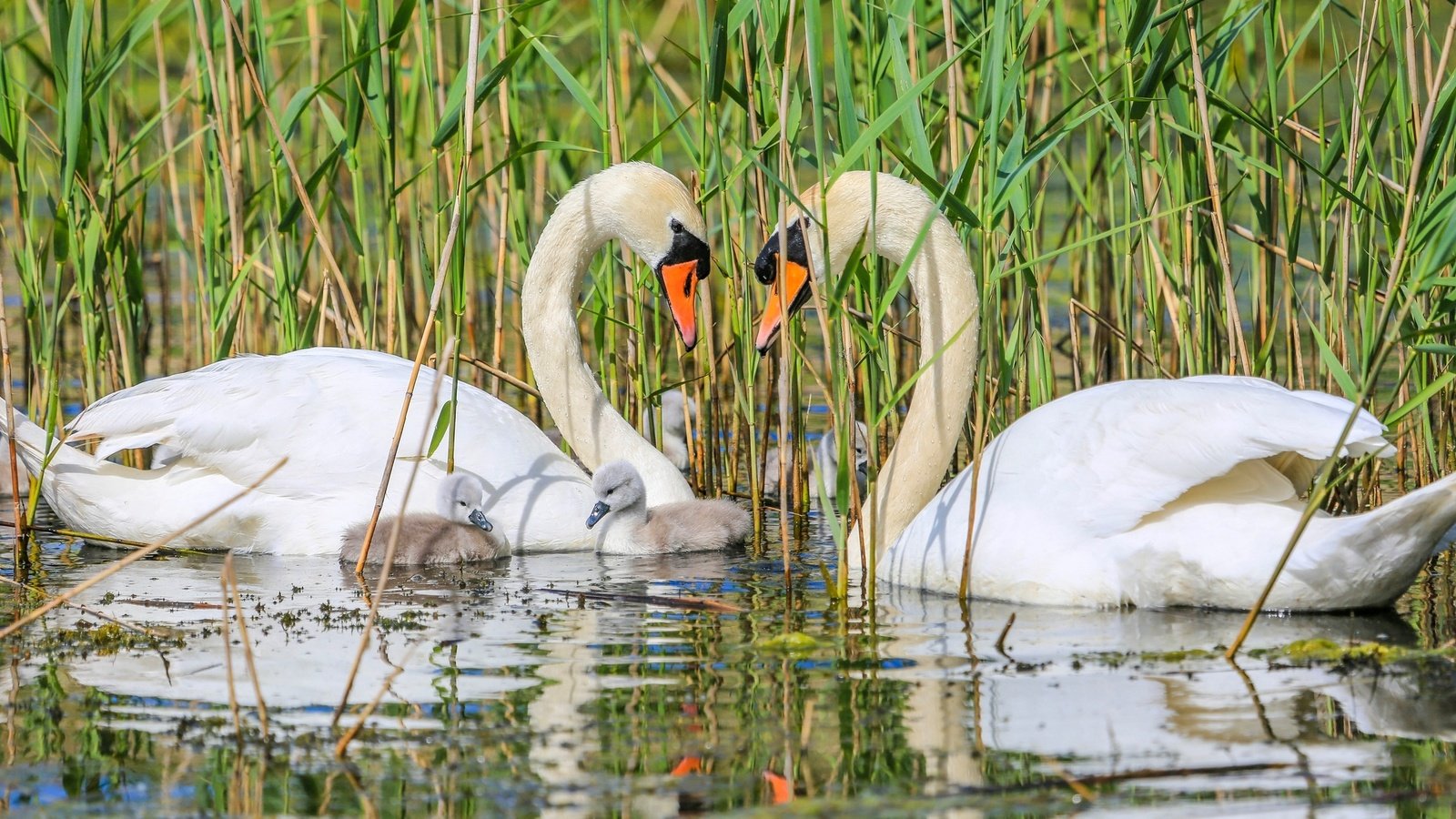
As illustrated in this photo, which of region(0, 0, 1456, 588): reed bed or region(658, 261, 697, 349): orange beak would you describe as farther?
region(658, 261, 697, 349): orange beak

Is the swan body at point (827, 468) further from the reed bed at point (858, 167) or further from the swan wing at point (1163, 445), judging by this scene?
the swan wing at point (1163, 445)

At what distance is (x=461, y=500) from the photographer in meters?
6.95

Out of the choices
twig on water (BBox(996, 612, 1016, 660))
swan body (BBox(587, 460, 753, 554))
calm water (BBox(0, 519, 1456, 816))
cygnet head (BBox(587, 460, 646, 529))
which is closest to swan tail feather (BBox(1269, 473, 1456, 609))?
calm water (BBox(0, 519, 1456, 816))

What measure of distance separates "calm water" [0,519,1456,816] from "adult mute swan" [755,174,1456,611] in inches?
5.0

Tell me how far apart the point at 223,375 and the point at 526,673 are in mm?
2868

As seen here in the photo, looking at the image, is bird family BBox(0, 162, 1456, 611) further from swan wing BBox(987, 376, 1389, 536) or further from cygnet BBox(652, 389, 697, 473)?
cygnet BBox(652, 389, 697, 473)

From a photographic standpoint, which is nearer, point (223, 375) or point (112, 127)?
point (223, 375)

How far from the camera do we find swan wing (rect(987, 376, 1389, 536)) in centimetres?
537

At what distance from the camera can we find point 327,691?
4906mm

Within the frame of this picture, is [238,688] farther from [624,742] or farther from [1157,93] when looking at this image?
[1157,93]

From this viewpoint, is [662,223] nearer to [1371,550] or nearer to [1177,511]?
[1177,511]

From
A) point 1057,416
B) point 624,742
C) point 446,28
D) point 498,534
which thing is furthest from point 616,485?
point 446,28

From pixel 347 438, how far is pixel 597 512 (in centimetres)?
97

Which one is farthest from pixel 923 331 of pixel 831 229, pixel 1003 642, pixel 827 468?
pixel 827 468
